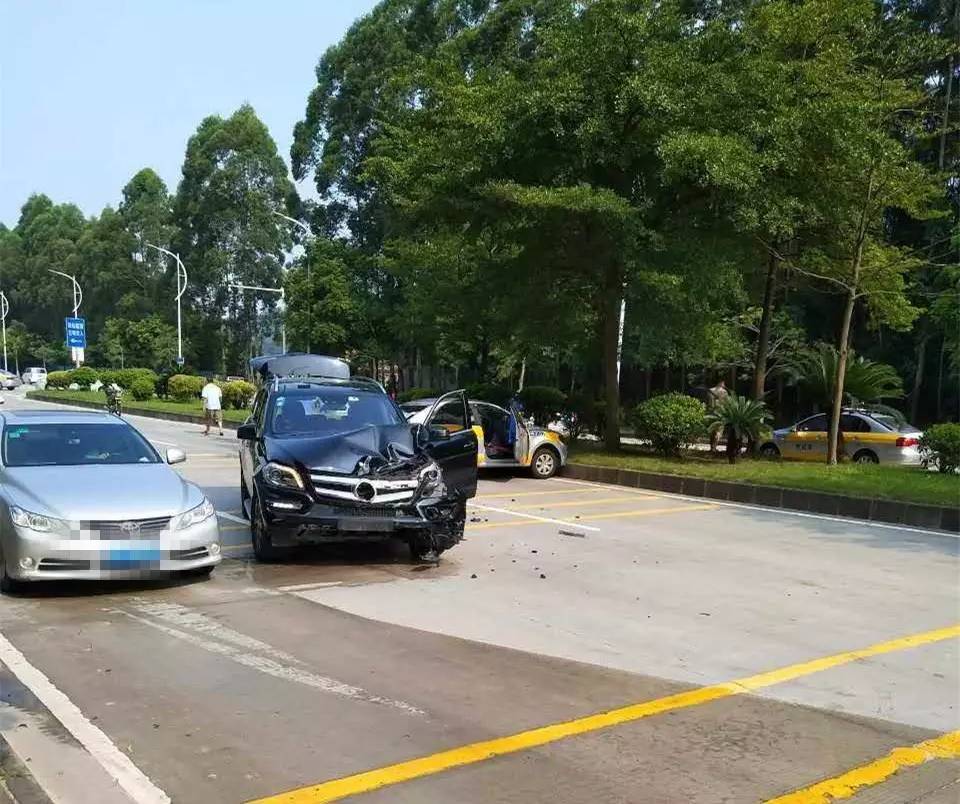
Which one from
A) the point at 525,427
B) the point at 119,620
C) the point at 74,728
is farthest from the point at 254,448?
the point at 525,427

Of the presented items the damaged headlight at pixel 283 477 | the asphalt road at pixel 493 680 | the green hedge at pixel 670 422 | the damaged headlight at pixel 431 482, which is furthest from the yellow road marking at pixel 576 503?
the damaged headlight at pixel 283 477

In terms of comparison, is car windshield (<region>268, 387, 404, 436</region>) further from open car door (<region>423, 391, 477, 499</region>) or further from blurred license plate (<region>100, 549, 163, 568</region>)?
blurred license plate (<region>100, 549, 163, 568</region>)

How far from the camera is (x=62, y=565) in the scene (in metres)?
6.98

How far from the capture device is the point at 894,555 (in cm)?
1038

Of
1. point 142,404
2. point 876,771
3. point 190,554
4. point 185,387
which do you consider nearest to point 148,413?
point 142,404

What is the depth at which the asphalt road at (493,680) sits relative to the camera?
13.8 ft

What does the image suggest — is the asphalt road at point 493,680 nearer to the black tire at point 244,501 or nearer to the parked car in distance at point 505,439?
the black tire at point 244,501

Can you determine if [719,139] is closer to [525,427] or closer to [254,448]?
[525,427]

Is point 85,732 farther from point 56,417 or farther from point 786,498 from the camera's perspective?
point 786,498

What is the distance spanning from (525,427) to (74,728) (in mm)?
13027

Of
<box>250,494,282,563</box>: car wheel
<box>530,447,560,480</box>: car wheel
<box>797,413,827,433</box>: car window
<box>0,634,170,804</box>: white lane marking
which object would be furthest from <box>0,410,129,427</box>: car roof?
<box>797,413,827,433</box>: car window

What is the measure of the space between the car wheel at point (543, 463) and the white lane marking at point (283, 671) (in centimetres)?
1135

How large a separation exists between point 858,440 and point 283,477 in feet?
52.7

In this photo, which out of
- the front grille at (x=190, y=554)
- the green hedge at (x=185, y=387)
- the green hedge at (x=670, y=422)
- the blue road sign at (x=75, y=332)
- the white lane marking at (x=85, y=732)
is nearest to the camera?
the white lane marking at (x=85, y=732)
